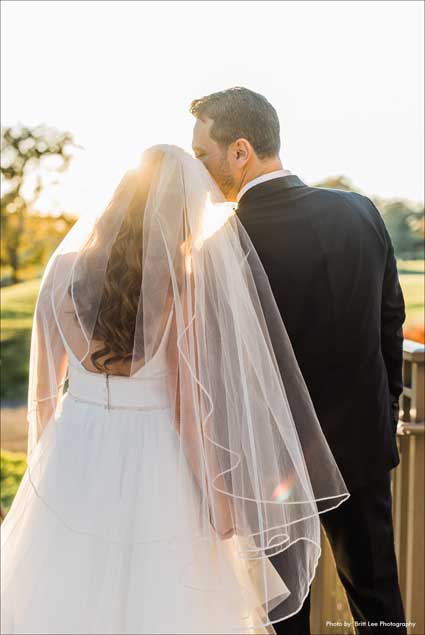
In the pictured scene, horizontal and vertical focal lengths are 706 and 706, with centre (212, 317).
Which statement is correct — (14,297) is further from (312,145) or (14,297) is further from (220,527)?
(220,527)

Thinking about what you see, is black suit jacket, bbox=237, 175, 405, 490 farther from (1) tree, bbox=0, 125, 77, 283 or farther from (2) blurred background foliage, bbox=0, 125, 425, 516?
(1) tree, bbox=0, 125, 77, 283

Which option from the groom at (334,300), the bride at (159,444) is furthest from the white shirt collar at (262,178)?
the bride at (159,444)

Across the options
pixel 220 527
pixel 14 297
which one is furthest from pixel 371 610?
pixel 14 297

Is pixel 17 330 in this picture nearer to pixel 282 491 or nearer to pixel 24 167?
pixel 24 167

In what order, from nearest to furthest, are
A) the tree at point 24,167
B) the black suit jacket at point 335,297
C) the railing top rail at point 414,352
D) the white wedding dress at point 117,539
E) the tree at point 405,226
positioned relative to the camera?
the white wedding dress at point 117,539 < the black suit jacket at point 335,297 < the railing top rail at point 414,352 < the tree at point 24,167 < the tree at point 405,226

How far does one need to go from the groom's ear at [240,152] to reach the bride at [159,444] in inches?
12.6

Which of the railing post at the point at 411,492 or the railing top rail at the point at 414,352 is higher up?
the railing top rail at the point at 414,352

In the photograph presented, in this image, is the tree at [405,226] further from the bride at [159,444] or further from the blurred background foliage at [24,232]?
the bride at [159,444]

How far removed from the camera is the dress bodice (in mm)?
1607

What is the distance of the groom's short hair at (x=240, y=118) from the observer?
2.00 m

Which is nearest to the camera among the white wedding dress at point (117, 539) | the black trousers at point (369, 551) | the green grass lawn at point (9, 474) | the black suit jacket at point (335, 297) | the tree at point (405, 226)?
the white wedding dress at point (117, 539)

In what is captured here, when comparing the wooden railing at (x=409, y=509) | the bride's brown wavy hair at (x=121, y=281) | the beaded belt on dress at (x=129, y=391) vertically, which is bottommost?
the wooden railing at (x=409, y=509)

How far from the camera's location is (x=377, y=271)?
6.66 ft

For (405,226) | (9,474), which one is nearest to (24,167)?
(9,474)
